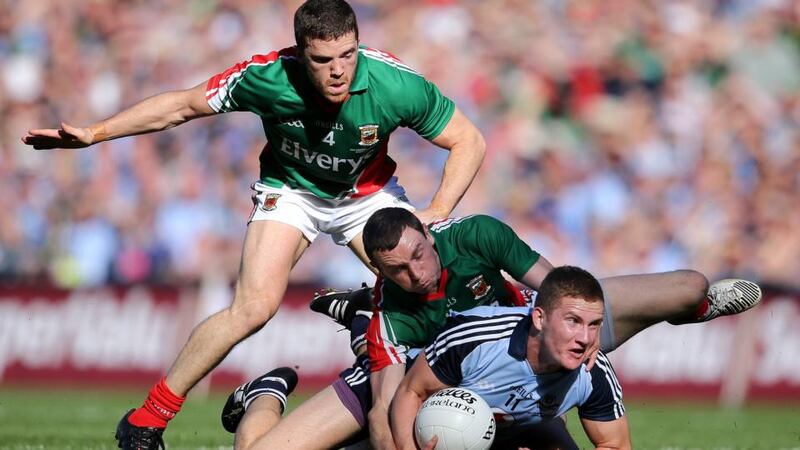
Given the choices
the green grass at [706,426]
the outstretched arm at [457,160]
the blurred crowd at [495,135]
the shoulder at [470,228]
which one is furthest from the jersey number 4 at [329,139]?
the blurred crowd at [495,135]

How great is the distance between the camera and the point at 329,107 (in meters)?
7.77

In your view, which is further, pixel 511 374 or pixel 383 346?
pixel 383 346

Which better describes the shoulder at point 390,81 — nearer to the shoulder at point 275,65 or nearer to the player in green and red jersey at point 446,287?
the shoulder at point 275,65

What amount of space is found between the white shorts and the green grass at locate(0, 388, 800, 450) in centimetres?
187

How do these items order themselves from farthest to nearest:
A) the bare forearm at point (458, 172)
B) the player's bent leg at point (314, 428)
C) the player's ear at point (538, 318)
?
the bare forearm at point (458, 172), the player's bent leg at point (314, 428), the player's ear at point (538, 318)

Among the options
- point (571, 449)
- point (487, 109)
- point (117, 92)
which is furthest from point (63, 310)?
point (571, 449)

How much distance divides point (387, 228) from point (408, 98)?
123cm

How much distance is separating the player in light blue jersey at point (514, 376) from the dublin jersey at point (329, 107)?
1.57 meters

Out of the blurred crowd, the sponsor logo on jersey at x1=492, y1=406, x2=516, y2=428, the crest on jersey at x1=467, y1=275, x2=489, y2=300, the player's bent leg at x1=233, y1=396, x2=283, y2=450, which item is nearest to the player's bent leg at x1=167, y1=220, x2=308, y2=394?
the player's bent leg at x1=233, y1=396, x2=283, y2=450

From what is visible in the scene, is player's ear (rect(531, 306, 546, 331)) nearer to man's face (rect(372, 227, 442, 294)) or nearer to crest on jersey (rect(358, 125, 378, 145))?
man's face (rect(372, 227, 442, 294))

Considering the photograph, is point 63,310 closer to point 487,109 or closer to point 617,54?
point 487,109

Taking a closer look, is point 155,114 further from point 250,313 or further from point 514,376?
point 514,376

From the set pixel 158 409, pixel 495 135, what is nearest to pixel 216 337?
pixel 158 409

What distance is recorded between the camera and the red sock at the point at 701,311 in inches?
327
